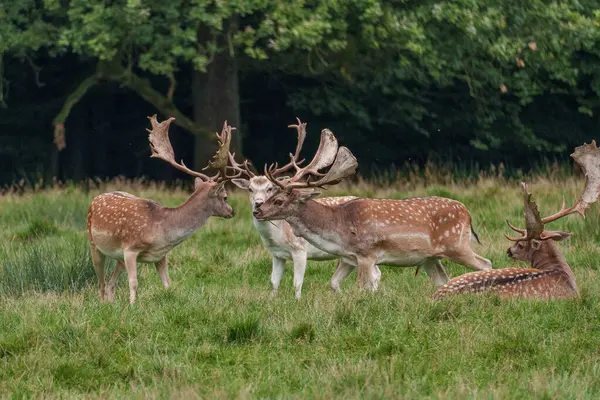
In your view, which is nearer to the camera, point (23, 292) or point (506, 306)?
point (506, 306)

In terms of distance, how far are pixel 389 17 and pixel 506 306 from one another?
11102mm

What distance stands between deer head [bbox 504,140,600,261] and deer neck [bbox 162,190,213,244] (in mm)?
2532

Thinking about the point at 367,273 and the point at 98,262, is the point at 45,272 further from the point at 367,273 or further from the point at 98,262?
the point at 367,273

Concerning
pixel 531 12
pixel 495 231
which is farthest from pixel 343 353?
pixel 531 12

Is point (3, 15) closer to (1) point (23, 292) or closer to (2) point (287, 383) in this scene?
(1) point (23, 292)

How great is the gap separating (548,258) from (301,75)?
14428 millimetres

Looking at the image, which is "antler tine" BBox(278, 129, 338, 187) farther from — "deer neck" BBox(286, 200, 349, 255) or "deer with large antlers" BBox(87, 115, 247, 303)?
"deer with large antlers" BBox(87, 115, 247, 303)

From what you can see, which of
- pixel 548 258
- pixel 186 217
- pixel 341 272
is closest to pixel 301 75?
pixel 341 272

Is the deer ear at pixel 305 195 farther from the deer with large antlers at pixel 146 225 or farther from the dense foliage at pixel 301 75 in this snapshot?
the dense foliage at pixel 301 75

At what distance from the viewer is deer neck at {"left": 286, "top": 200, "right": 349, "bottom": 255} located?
391 inches

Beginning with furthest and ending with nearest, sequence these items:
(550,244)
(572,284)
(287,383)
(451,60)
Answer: (451,60) → (550,244) → (572,284) → (287,383)

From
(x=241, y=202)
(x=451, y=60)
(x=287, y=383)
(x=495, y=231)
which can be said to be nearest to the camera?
(x=287, y=383)

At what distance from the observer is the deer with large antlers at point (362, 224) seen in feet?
32.3

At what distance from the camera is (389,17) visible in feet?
61.7
